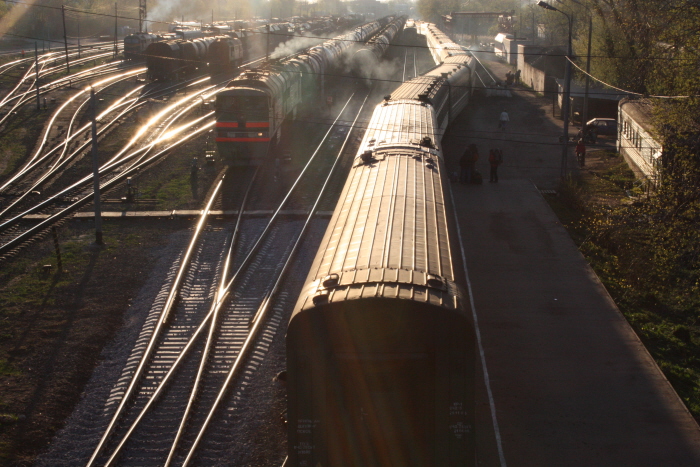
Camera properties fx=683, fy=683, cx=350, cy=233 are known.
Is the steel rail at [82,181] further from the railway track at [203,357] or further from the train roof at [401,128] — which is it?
the train roof at [401,128]

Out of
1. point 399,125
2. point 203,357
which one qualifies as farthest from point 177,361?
point 399,125

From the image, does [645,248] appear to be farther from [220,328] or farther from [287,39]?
[287,39]

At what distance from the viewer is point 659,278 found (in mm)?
12461

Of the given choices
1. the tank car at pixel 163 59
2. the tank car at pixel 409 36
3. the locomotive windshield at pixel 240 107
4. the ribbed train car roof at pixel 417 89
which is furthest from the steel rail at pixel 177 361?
the tank car at pixel 409 36

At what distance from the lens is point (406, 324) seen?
635 centimetres

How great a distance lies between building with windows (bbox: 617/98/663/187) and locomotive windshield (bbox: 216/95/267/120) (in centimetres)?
1110

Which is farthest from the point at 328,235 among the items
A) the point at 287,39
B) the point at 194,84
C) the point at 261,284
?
the point at 287,39

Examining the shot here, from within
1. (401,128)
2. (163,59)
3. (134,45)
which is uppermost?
(134,45)

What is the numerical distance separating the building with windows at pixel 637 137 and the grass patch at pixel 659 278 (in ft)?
20.1

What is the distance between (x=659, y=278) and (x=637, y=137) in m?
11.4

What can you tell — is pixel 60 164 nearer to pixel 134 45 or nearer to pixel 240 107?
pixel 240 107

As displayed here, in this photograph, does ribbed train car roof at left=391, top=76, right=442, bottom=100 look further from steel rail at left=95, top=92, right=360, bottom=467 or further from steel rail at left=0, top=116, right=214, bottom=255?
steel rail at left=0, top=116, right=214, bottom=255

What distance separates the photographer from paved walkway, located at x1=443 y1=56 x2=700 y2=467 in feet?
26.6

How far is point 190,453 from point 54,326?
4.64 m
